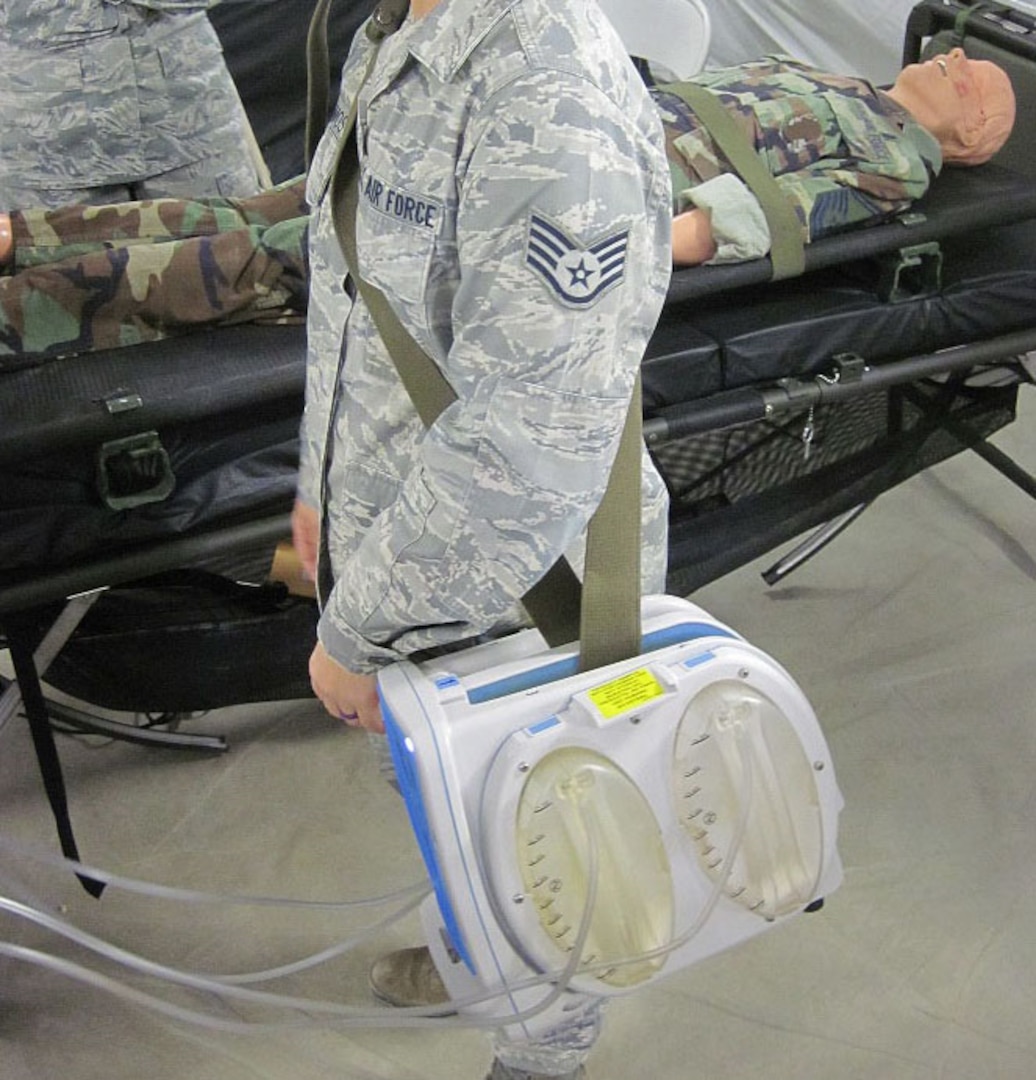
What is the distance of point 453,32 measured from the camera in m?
0.73

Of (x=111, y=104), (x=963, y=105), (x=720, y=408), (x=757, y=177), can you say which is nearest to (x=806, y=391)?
(x=720, y=408)

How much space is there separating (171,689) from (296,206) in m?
0.59

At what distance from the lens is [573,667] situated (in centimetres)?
89

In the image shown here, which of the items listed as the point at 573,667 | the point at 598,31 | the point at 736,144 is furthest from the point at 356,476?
the point at 736,144

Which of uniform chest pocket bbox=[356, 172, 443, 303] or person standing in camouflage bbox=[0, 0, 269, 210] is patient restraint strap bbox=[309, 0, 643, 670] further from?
person standing in camouflage bbox=[0, 0, 269, 210]

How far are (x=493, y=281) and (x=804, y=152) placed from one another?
3.75ft

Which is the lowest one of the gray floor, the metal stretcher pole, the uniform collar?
the gray floor

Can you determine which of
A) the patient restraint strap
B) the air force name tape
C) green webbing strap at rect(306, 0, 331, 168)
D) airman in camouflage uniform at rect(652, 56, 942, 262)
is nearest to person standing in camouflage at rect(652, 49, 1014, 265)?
airman in camouflage uniform at rect(652, 56, 942, 262)

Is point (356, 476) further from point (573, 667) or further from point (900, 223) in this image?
point (900, 223)

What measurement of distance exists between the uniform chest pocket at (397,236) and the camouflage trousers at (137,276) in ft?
2.02

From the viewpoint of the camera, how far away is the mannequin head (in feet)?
5.75

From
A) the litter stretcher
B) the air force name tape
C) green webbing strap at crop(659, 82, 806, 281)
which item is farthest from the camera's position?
green webbing strap at crop(659, 82, 806, 281)

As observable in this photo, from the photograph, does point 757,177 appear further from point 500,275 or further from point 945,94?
point 500,275

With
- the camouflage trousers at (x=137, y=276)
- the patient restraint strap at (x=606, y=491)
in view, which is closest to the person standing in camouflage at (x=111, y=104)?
the camouflage trousers at (x=137, y=276)
